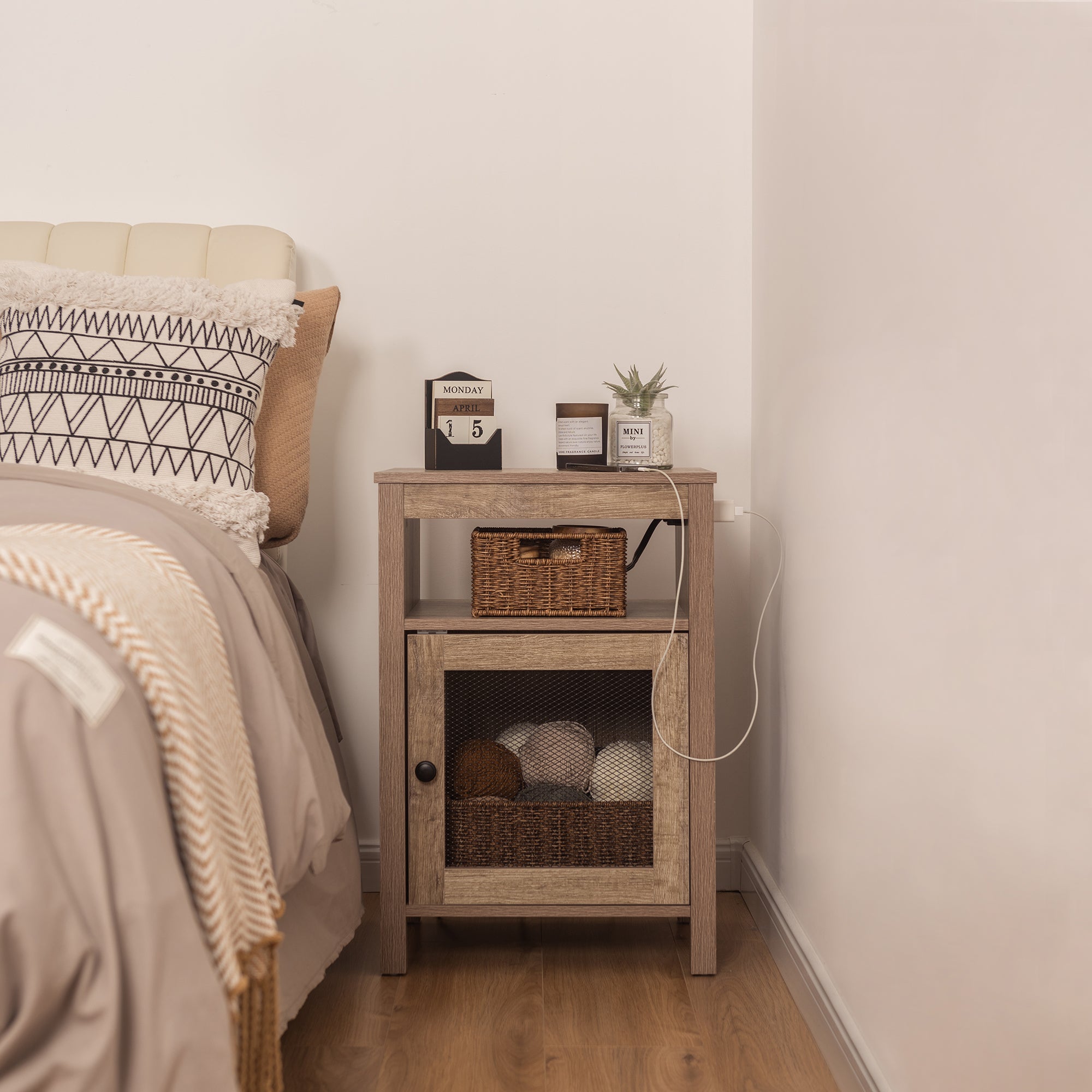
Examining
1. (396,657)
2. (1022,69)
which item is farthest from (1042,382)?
(396,657)

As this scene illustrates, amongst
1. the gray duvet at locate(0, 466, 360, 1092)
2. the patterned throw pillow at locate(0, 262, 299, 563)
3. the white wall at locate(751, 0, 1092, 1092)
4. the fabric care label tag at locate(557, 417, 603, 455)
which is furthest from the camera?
the fabric care label tag at locate(557, 417, 603, 455)

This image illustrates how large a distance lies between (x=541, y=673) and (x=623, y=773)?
0.71ft

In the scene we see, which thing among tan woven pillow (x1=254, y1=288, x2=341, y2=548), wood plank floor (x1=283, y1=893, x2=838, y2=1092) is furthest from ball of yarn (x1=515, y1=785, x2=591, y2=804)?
tan woven pillow (x1=254, y1=288, x2=341, y2=548)

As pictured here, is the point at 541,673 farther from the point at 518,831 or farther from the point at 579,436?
the point at 579,436

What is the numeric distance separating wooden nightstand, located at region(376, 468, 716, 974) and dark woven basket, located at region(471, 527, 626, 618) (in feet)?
0.07

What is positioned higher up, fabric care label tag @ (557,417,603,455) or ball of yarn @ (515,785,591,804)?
fabric care label tag @ (557,417,603,455)

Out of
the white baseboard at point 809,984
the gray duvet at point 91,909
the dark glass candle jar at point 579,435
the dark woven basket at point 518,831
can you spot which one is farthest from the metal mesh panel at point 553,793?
the gray duvet at point 91,909

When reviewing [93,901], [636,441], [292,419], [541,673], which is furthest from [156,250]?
[93,901]

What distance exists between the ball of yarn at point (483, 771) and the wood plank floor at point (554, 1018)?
302mm

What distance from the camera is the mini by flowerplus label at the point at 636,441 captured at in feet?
5.32

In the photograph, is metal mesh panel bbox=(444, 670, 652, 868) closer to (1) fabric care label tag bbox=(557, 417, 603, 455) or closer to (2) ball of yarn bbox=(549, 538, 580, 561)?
(2) ball of yarn bbox=(549, 538, 580, 561)

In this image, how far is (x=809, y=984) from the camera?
142 centimetres

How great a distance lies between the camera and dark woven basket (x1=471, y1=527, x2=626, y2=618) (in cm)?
156

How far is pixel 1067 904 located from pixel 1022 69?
0.69m
